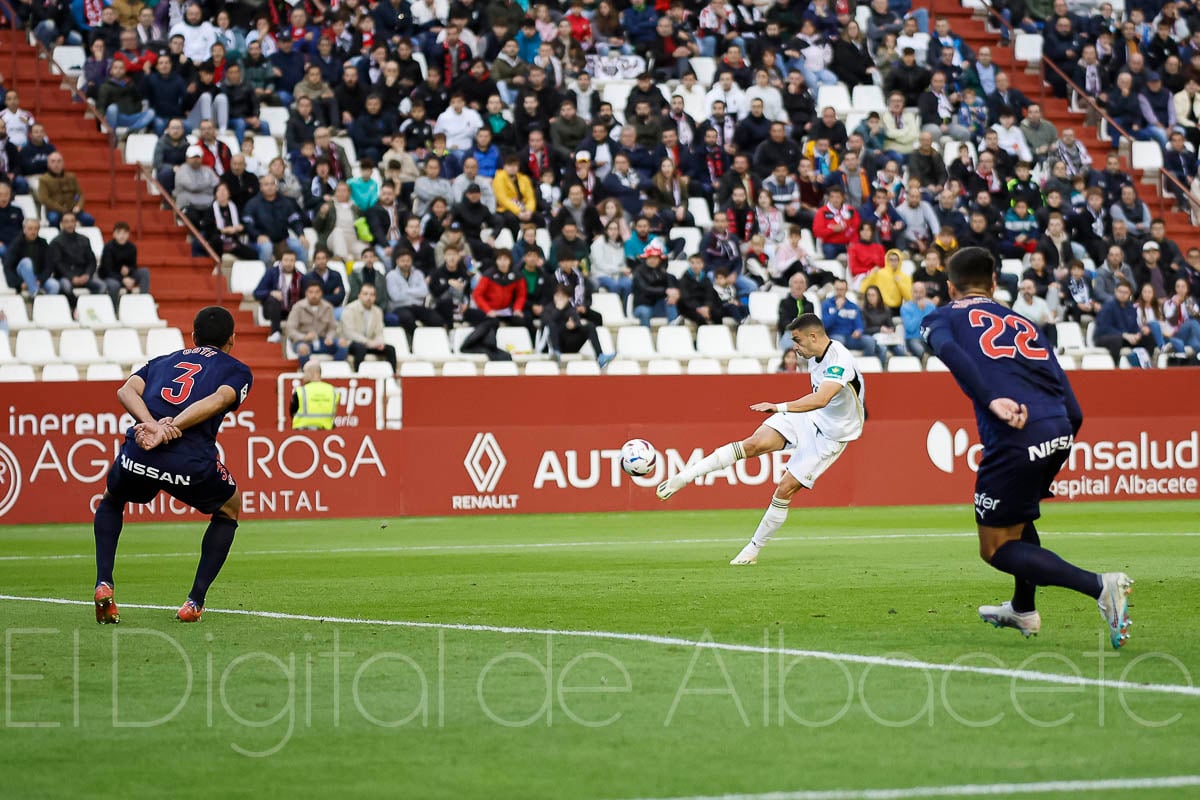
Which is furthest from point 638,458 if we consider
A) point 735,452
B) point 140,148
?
point 140,148

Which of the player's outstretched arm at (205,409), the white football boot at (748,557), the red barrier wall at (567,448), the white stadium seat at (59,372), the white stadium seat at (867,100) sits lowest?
the red barrier wall at (567,448)

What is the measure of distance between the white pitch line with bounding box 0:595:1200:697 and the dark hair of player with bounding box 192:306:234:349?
5.81 feet

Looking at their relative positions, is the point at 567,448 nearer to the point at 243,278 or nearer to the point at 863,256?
the point at 243,278

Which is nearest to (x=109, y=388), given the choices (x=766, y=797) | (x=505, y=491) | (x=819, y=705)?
(x=505, y=491)

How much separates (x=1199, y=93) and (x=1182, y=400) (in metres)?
9.81

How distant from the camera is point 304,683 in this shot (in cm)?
801

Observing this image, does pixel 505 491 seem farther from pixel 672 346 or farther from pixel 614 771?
pixel 614 771

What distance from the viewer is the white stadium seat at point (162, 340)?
2359 centimetres

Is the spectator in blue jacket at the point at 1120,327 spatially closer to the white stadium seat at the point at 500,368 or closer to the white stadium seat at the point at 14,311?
the white stadium seat at the point at 500,368

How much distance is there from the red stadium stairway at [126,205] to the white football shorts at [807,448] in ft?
33.8

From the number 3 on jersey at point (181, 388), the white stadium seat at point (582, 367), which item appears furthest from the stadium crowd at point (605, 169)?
the number 3 on jersey at point (181, 388)

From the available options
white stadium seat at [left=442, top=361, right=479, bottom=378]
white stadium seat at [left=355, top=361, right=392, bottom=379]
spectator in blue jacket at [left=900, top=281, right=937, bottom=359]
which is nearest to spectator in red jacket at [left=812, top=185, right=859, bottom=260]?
spectator in blue jacket at [left=900, top=281, right=937, bottom=359]

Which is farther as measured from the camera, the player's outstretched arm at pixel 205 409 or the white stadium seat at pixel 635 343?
the white stadium seat at pixel 635 343

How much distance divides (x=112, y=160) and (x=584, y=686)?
2034 centimetres
